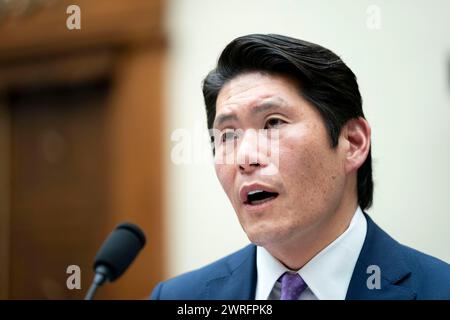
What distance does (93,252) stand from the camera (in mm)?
2695

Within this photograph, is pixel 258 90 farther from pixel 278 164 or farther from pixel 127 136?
pixel 127 136

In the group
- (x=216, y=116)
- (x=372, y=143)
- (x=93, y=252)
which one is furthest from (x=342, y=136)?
(x=93, y=252)

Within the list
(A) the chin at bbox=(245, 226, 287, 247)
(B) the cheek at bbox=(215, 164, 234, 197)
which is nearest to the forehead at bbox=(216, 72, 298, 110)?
(B) the cheek at bbox=(215, 164, 234, 197)

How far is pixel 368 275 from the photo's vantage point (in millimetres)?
1225

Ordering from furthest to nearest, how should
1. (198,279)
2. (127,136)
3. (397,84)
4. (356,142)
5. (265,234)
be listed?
(127,136) < (397,84) < (198,279) < (356,142) < (265,234)

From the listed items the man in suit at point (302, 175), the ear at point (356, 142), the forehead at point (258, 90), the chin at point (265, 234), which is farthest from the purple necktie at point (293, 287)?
the forehead at point (258, 90)

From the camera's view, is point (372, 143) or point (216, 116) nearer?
point (216, 116)

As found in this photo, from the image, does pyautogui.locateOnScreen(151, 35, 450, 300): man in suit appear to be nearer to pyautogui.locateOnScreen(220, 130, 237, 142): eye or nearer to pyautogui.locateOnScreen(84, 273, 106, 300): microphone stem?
pyautogui.locateOnScreen(220, 130, 237, 142): eye

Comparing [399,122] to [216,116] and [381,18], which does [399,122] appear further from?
[216,116]

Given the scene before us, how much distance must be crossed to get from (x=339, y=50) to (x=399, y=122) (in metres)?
0.31

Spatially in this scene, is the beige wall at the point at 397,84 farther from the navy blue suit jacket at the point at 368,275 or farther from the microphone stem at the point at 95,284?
the microphone stem at the point at 95,284

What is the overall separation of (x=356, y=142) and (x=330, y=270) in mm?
251

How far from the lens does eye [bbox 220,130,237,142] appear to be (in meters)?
1.25

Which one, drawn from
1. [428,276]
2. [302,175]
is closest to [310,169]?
[302,175]
